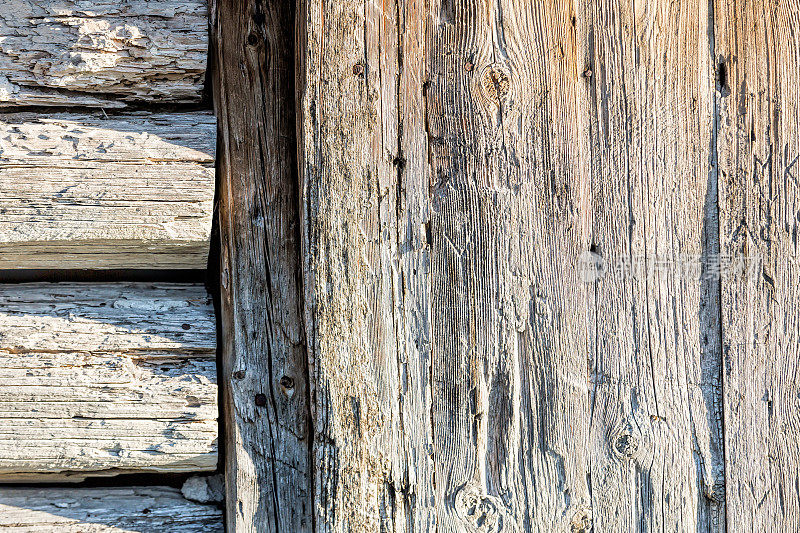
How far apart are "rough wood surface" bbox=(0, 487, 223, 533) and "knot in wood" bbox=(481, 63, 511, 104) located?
0.82 meters

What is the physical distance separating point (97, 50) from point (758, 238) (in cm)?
106

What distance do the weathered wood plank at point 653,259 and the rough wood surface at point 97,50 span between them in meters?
0.62

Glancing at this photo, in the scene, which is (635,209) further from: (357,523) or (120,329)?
(120,329)

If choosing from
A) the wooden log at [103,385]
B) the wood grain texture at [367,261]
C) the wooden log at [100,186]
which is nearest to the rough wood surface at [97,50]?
the wooden log at [100,186]

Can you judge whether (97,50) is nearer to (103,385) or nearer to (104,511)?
(103,385)

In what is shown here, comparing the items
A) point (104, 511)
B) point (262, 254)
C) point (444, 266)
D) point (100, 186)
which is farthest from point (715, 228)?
point (104, 511)

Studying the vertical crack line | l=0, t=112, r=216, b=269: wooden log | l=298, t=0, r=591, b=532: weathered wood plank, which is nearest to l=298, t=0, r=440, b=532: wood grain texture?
l=298, t=0, r=591, b=532: weathered wood plank

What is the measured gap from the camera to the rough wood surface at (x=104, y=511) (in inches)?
38.3

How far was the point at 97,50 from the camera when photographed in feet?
3.01

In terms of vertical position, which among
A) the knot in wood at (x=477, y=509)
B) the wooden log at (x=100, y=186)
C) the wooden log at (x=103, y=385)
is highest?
the wooden log at (x=100, y=186)

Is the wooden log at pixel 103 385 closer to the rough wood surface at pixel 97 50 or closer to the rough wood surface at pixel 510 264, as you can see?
the rough wood surface at pixel 510 264

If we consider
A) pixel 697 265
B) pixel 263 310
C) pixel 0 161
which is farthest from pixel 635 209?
pixel 0 161

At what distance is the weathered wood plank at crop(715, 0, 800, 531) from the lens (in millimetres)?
926

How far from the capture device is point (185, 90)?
96 centimetres
